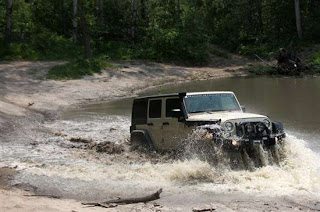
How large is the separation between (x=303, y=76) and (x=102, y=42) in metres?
15.6

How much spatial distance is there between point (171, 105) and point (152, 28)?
27789 mm

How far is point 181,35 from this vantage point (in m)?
38.9

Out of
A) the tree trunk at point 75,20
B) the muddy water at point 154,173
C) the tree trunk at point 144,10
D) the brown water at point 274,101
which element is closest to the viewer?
the muddy water at point 154,173

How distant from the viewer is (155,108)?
12453 mm

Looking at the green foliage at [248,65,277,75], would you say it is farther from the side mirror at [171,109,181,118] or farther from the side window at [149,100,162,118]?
the side mirror at [171,109,181,118]

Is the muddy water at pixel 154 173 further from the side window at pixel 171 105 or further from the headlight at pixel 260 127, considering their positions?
the side window at pixel 171 105

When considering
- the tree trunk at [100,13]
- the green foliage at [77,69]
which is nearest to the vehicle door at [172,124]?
the green foliage at [77,69]

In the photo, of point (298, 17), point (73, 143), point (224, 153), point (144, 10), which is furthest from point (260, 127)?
point (144, 10)

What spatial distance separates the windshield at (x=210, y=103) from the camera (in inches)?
453

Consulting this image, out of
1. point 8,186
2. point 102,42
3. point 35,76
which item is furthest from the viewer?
point 102,42

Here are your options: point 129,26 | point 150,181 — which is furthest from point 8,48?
point 150,181

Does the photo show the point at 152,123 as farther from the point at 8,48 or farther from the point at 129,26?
the point at 129,26

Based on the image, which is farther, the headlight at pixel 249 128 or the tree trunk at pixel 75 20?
the tree trunk at pixel 75 20

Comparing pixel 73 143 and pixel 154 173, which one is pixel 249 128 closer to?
pixel 154 173
